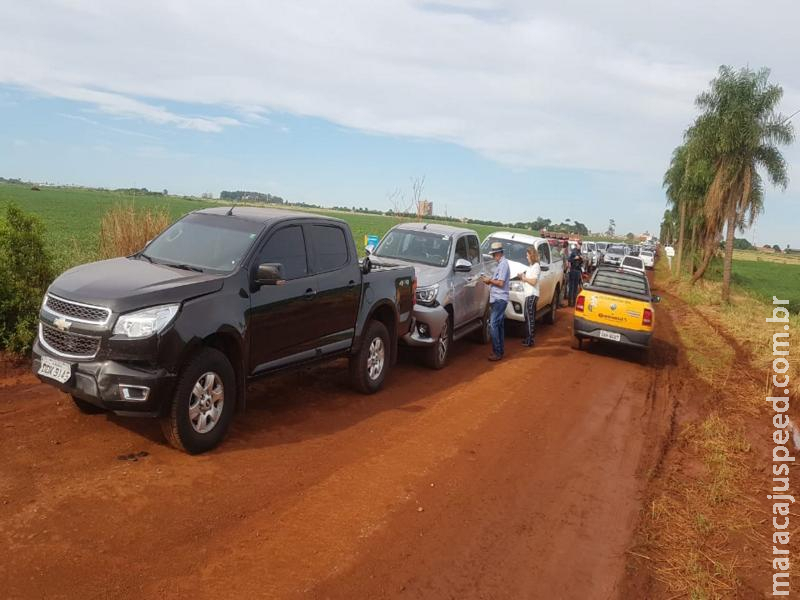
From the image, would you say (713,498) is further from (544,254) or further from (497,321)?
(544,254)

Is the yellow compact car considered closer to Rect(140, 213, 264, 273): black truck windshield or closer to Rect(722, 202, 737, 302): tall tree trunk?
Rect(140, 213, 264, 273): black truck windshield

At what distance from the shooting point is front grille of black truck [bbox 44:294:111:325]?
15.7 ft

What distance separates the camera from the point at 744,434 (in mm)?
7820

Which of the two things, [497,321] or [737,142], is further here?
[737,142]

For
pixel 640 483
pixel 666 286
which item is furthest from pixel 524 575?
pixel 666 286

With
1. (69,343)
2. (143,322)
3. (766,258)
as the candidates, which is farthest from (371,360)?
(766,258)

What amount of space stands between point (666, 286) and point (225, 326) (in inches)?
1283

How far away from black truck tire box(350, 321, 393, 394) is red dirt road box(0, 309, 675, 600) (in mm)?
278

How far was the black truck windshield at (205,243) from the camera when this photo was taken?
5.84 meters

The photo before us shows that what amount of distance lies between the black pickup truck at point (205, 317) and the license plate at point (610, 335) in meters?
5.90

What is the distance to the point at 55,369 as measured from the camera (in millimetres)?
4926

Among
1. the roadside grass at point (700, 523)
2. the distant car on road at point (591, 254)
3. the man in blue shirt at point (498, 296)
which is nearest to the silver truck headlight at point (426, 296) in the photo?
the man in blue shirt at point (498, 296)

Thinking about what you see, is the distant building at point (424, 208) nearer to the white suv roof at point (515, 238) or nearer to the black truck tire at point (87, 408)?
the white suv roof at point (515, 238)

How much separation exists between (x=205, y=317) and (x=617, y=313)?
858 centimetres
